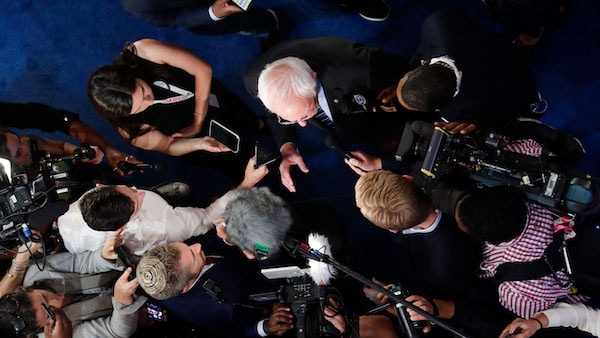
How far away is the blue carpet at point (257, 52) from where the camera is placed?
3.07 metres

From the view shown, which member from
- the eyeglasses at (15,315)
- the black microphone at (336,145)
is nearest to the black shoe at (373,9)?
the black microphone at (336,145)

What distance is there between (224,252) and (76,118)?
1.22 meters

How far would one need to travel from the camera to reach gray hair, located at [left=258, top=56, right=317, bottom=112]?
2.26 m

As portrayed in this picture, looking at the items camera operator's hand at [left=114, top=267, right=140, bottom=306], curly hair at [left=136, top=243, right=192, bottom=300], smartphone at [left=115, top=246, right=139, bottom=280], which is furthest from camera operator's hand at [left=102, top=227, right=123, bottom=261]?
curly hair at [left=136, top=243, right=192, bottom=300]

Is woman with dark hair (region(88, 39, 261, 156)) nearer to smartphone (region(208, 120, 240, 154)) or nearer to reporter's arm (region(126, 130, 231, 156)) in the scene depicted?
reporter's arm (region(126, 130, 231, 156))

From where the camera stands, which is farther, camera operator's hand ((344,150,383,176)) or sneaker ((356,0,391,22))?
sneaker ((356,0,391,22))

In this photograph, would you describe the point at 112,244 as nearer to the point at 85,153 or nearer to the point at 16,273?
the point at 85,153

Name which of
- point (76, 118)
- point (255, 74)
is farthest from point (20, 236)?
point (255, 74)

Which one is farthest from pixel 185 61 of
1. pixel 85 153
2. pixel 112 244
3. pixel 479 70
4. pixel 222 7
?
pixel 479 70

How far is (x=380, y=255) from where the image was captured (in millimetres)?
3211

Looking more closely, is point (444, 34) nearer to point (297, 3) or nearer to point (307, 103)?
point (307, 103)

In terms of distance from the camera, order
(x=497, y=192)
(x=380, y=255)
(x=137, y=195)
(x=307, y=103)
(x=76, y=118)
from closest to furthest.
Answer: (x=497, y=192) < (x=307, y=103) < (x=137, y=195) < (x=76, y=118) < (x=380, y=255)

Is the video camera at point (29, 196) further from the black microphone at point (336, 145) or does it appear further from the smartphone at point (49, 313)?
the black microphone at point (336, 145)

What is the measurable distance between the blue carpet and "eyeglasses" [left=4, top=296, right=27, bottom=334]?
126cm
